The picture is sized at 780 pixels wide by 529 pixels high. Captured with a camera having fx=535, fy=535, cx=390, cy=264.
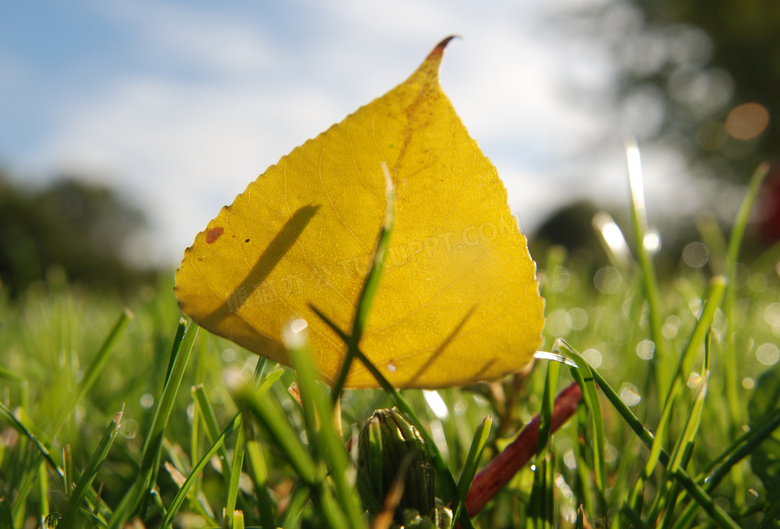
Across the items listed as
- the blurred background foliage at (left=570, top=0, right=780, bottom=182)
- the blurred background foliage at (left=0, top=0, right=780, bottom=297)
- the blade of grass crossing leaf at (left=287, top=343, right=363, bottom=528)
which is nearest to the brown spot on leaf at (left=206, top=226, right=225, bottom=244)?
the blade of grass crossing leaf at (left=287, top=343, right=363, bottom=528)

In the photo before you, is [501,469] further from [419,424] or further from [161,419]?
[161,419]

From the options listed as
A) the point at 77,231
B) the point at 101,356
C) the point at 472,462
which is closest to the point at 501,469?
the point at 472,462

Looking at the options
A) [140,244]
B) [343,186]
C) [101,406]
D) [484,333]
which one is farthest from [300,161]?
[140,244]

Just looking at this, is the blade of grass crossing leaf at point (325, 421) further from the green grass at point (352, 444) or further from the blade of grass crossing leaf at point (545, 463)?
the blade of grass crossing leaf at point (545, 463)

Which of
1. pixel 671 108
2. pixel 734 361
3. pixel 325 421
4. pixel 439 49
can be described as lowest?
pixel 734 361

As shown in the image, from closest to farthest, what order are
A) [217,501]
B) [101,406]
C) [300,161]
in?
[300,161] < [217,501] < [101,406]

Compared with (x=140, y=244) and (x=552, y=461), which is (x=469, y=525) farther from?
(x=140, y=244)

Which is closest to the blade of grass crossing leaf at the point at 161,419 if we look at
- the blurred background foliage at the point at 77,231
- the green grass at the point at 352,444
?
the green grass at the point at 352,444
